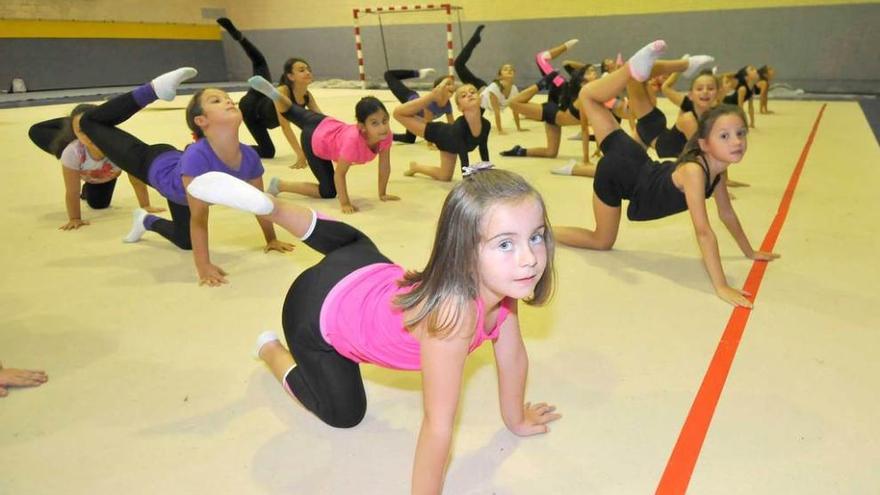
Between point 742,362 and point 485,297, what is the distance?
1.12 m

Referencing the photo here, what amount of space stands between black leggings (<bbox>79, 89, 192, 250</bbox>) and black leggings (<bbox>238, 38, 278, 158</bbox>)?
2.28 m

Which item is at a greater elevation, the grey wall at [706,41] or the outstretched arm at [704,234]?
the grey wall at [706,41]

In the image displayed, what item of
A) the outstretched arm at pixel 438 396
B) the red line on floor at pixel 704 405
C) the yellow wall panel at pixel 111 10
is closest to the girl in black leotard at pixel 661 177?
the red line on floor at pixel 704 405

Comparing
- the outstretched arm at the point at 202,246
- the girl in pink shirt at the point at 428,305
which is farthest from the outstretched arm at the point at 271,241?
the girl in pink shirt at the point at 428,305

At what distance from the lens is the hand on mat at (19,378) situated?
6.13 ft

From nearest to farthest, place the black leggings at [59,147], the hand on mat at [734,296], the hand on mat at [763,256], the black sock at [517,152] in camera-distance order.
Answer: the hand on mat at [734,296] < the hand on mat at [763,256] < the black leggings at [59,147] < the black sock at [517,152]

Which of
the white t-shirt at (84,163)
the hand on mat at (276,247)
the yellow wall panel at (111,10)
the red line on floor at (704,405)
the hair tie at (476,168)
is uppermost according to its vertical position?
the yellow wall panel at (111,10)

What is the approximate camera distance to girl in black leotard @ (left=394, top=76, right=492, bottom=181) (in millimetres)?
4261

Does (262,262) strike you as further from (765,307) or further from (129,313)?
(765,307)

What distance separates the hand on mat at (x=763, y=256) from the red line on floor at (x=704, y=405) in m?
0.05

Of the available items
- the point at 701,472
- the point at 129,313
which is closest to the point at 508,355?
the point at 701,472

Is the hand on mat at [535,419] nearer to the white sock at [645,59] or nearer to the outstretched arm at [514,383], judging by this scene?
the outstretched arm at [514,383]

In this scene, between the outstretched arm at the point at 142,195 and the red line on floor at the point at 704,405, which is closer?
the red line on floor at the point at 704,405

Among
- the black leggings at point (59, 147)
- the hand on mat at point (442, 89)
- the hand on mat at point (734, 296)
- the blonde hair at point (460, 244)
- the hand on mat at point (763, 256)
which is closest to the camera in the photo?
the blonde hair at point (460, 244)
